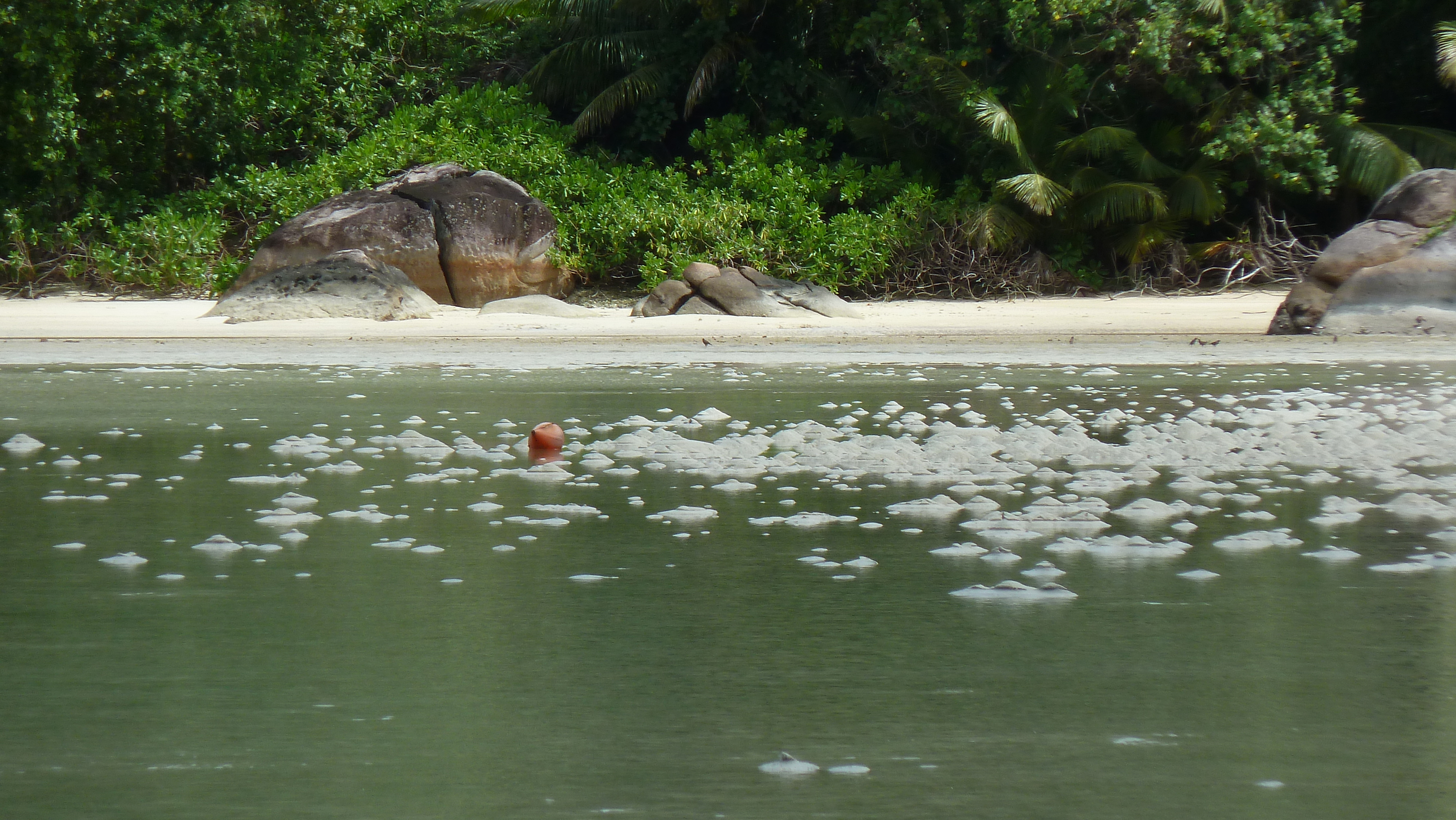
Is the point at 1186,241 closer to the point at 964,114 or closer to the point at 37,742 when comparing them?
the point at 964,114

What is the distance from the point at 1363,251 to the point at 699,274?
6.16m

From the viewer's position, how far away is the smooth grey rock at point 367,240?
15562 millimetres

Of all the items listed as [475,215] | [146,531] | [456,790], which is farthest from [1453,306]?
[456,790]

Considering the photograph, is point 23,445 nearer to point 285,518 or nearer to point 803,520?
point 285,518

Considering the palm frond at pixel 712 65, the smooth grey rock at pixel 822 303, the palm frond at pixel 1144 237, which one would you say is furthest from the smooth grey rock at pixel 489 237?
the palm frond at pixel 1144 237

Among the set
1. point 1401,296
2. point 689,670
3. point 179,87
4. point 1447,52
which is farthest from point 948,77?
point 689,670

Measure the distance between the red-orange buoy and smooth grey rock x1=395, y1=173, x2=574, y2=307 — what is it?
1084 centimetres

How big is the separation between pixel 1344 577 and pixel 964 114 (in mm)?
14529

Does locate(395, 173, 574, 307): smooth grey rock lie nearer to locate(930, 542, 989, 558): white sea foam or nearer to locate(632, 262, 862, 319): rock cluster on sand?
locate(632, 262, 862, 319): rock cluster on sand

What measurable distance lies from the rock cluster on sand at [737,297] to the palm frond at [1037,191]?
2432 mm

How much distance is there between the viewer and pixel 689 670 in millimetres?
2449

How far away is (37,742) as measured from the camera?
2.06 metres

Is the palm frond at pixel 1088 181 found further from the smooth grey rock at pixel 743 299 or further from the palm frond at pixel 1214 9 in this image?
the smooth grey rock at pixel 743 299

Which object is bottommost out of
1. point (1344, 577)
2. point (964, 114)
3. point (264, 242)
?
Result: point (1344, 577)
